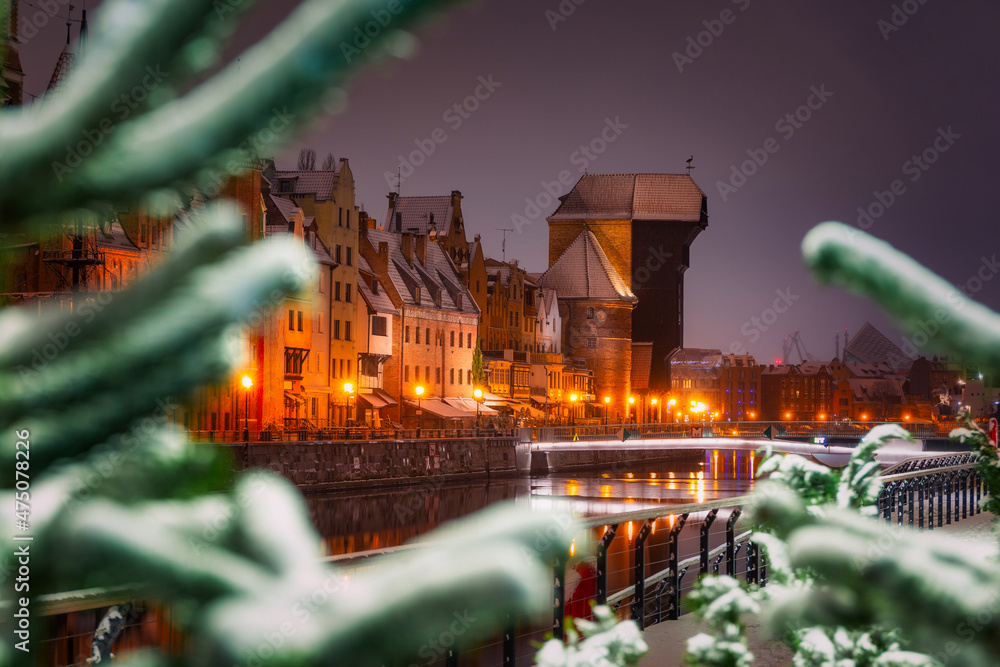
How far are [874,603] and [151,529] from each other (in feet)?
1.91

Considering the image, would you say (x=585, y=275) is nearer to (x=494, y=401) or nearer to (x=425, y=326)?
(x=494, y=401)

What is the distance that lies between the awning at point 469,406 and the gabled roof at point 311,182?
16.8 meters

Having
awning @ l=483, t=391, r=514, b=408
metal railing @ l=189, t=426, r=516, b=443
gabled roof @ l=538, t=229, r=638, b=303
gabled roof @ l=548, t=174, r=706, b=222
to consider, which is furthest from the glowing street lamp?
gabled roof @ l=548, t=174, r=706, b=222

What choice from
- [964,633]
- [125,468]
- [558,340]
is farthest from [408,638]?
[558,340]

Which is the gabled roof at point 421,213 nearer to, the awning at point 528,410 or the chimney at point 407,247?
the chimney at point 407,247

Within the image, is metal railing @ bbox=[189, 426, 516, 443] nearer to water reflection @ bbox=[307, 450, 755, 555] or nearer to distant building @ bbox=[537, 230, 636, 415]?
water reflection @ bbox=[307, 450, 755, 555]

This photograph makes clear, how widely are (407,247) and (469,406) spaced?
33.2ft

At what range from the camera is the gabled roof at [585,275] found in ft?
336

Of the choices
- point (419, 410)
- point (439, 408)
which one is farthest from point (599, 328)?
point (419, 410)

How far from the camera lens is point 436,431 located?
56.8 meters

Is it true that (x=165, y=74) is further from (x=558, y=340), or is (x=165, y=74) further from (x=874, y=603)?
(x=558, y=340)

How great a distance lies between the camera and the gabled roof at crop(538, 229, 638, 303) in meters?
102

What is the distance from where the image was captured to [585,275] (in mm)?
103812

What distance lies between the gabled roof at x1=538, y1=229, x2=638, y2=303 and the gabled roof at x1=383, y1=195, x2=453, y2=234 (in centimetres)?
2688
